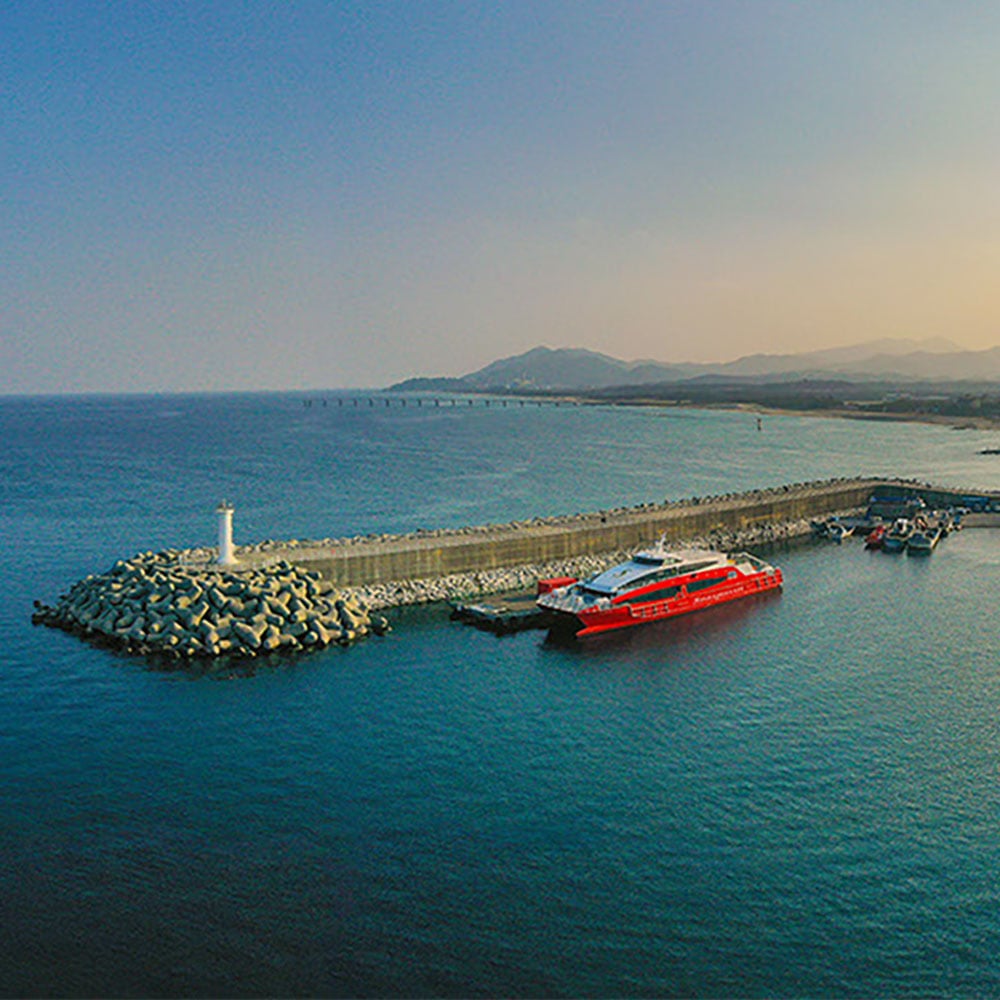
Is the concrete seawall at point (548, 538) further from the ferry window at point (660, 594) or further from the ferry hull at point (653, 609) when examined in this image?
the ferry window at point (660, 594)

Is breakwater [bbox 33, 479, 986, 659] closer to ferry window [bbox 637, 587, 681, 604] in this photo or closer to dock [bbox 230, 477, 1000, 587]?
dock [bbox 230, 477, 1000, 587]

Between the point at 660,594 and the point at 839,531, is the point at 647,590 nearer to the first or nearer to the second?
the point at 660,594

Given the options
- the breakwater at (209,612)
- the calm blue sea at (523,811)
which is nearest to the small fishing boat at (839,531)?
the calm blue sea at (523,811)

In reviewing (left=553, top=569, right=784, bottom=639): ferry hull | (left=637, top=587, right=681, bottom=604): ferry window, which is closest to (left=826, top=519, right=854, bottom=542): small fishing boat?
(left=553, top=569, right=784, bottom=639): ferry hull

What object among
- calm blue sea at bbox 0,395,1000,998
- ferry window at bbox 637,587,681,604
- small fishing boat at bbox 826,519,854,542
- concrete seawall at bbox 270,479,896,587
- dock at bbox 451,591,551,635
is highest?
concrete seawall at bbox 270,479,896,587

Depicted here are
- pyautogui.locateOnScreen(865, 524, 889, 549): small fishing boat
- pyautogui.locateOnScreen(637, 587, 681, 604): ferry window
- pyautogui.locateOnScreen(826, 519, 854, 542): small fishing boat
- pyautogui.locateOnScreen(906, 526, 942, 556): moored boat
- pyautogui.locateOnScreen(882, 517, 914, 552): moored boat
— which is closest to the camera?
pyautogui.locateOnScreen(637, 587, 681, 604): ferry window

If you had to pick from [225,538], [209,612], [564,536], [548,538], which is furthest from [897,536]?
[209,612]
